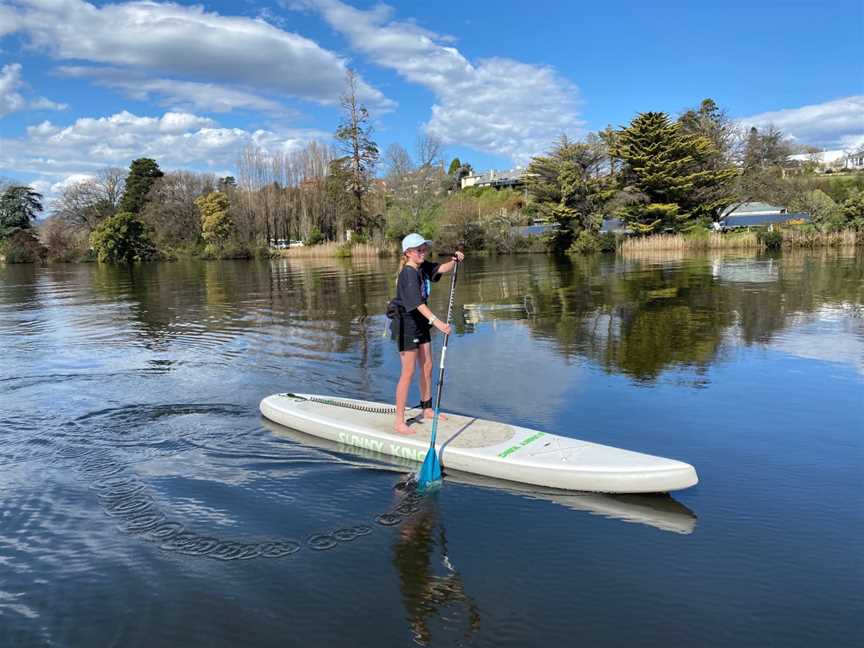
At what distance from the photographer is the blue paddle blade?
5.65 metres

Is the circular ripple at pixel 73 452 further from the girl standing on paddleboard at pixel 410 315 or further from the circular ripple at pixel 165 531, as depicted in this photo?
the girl standing on paddleboard at pixel 410 315

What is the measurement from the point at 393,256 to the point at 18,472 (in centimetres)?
4440

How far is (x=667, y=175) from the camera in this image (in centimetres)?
4428

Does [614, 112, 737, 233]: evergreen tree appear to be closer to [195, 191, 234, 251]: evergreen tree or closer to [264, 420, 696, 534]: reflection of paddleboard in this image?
[195, 191, 234, 251]: evergreen tree

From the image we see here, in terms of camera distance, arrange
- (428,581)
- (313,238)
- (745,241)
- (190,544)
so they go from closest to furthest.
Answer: (428,581) → (190,544) → (745,241) → (313,238)

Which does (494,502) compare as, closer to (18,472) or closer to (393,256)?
(18,472)

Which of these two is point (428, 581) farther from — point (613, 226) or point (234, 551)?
point (613, 226)

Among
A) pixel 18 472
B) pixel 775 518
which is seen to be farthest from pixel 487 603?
pixel 18 472

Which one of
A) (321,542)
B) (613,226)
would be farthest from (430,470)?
(613,226)

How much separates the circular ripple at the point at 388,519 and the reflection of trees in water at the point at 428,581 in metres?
0.09

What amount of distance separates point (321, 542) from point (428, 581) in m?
0.96

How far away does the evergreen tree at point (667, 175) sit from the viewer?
43.9m

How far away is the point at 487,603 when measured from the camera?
3896mm

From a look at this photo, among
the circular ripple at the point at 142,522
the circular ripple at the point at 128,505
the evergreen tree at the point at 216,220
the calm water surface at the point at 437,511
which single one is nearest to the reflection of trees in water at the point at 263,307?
the calm water surface at the point at 437,511
